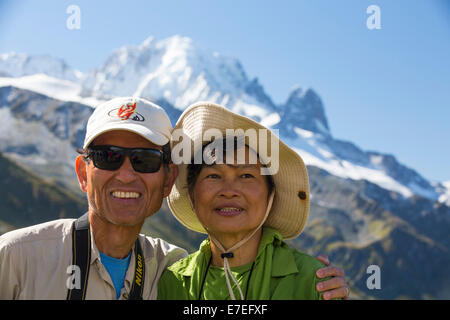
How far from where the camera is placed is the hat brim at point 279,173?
670cm

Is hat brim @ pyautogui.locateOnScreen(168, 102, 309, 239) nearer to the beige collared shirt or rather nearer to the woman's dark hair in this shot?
the woman's dark hair

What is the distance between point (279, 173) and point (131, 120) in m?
2.39

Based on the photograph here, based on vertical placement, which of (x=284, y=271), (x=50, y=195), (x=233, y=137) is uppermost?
(x=50, y=195)

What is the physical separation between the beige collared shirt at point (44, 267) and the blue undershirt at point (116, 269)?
3.1 inches

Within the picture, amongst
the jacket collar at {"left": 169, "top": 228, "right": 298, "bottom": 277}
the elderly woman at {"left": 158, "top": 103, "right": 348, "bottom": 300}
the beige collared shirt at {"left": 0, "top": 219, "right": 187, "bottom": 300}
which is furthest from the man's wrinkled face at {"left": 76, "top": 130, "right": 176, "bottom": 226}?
the jacket collar at {"left": 169, "top": 228, "right": 298, "bottom": 277}

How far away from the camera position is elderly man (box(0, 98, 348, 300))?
5.73m

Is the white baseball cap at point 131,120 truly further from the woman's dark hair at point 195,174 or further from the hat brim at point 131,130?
the woman's dark hair at point 195,174

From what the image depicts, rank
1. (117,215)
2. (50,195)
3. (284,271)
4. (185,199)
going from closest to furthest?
(284,271)
(117,215)
(185,199)
(50,195)

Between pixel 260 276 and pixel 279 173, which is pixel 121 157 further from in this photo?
pixel 260 276

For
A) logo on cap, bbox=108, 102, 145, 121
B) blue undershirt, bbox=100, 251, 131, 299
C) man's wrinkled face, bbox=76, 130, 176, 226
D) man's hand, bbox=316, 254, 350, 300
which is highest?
logo on cap, bbox=108, 102, 145, 121

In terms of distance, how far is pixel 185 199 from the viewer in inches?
305
